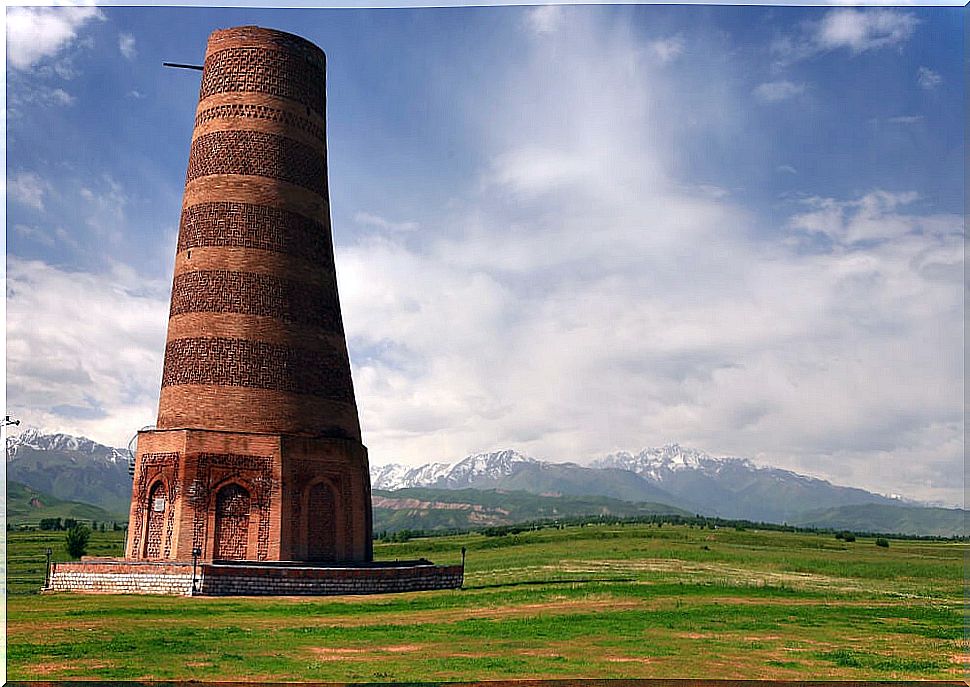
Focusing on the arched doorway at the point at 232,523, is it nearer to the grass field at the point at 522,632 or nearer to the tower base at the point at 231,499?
the tower base at the point at 231,499

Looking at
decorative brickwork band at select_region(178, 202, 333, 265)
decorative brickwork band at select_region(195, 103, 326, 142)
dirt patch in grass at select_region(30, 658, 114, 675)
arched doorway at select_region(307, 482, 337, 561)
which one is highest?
decorative brickwork band at select_region(195, 103, 326, 142)

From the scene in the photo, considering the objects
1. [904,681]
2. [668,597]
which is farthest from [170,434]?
[904,681]

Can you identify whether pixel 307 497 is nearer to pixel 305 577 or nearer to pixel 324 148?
pixel 305 577

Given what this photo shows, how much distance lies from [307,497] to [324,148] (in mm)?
12824

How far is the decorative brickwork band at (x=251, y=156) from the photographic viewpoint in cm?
3412

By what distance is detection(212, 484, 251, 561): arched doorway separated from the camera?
102ft

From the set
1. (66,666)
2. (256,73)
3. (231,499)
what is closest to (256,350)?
(231,499)

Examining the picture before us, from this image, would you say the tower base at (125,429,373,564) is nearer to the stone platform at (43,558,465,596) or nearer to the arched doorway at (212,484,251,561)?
the arched doorway at (212,484,251,561)

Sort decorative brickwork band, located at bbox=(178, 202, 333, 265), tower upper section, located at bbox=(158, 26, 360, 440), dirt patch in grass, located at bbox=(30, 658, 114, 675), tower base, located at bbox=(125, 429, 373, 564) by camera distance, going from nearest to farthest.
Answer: dirt patch in grass, located at bbox=(30, 658, 114, 675) → tower base, located at bbox=(125, 429, 373, 564) → tower upper section, located at bbox=(158, 26, 360, 440) → decorative brickwork band, located at bbox=(178, 202, 333, 265)

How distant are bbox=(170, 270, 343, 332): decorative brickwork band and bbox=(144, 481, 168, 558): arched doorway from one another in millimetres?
6098

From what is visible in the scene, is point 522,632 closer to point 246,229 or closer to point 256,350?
point 256,350

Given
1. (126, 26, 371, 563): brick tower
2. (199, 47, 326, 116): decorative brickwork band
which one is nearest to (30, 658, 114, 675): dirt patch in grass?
(126, 26, 371, 563): brick tower

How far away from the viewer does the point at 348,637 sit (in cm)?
2073

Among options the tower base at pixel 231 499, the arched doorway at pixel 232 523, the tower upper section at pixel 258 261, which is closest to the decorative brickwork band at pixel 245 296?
the tower upper section at pixel 258 261
